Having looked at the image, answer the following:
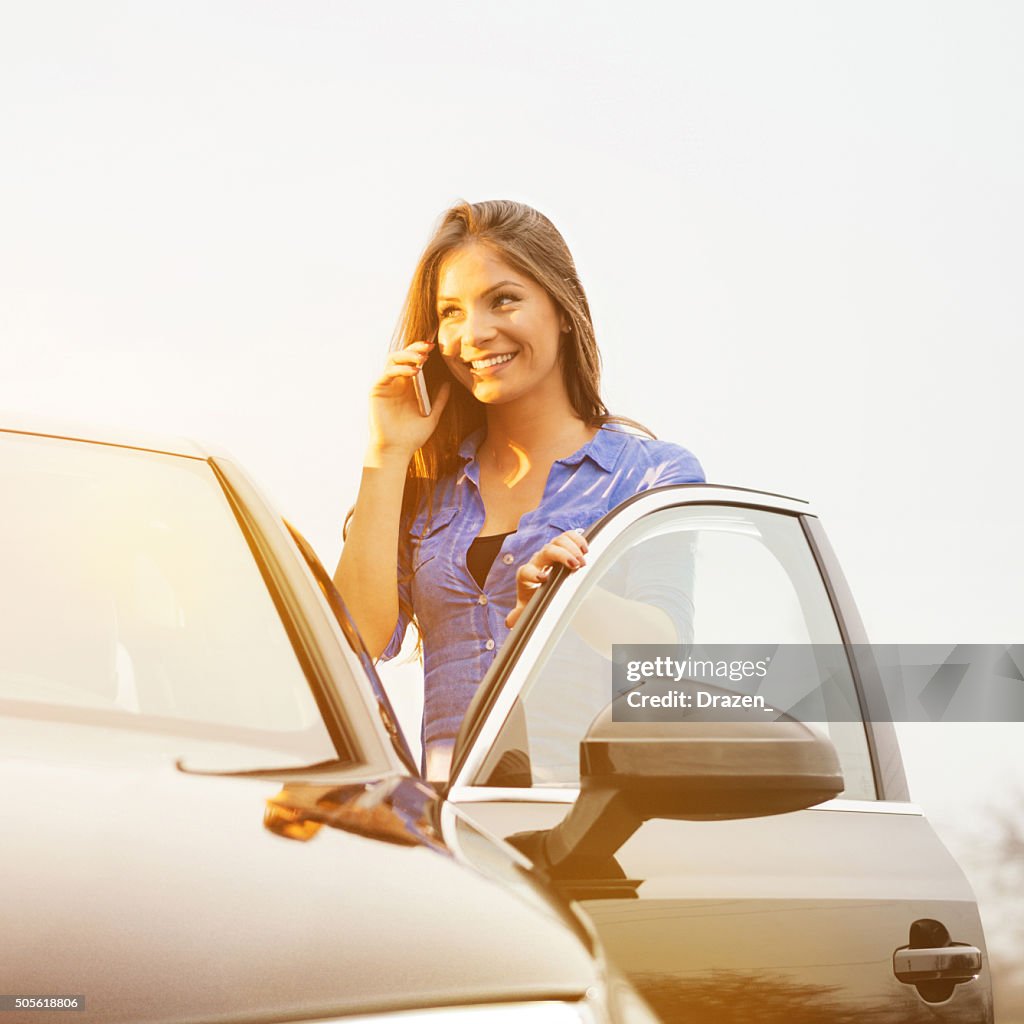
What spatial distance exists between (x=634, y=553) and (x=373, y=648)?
56 cm

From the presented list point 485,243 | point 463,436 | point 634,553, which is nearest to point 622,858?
point 634,553

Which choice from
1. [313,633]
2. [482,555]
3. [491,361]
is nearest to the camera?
[313,633]

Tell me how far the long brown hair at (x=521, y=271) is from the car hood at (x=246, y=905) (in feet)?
4.36

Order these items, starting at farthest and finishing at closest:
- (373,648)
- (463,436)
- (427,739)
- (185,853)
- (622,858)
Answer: (463,436) < (373,648) < (427,739) < (622,858) < (185,853)

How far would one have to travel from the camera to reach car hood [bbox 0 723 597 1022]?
2.80ft

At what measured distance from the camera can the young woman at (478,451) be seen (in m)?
2.19

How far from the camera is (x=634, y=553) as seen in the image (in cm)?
196

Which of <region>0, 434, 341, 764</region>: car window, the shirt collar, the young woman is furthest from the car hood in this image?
the shirt collar

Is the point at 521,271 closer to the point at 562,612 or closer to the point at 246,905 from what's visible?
the point at 562,612

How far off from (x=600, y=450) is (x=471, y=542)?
294 mm

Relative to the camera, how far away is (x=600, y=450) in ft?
7.84

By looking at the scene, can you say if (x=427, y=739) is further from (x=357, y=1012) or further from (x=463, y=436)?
(x=357, y=1012)

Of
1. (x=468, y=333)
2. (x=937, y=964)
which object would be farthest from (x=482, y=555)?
(x=937, y=964)

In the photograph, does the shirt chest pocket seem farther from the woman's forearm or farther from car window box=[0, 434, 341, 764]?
car window box=[0, 434, 341, 764]
